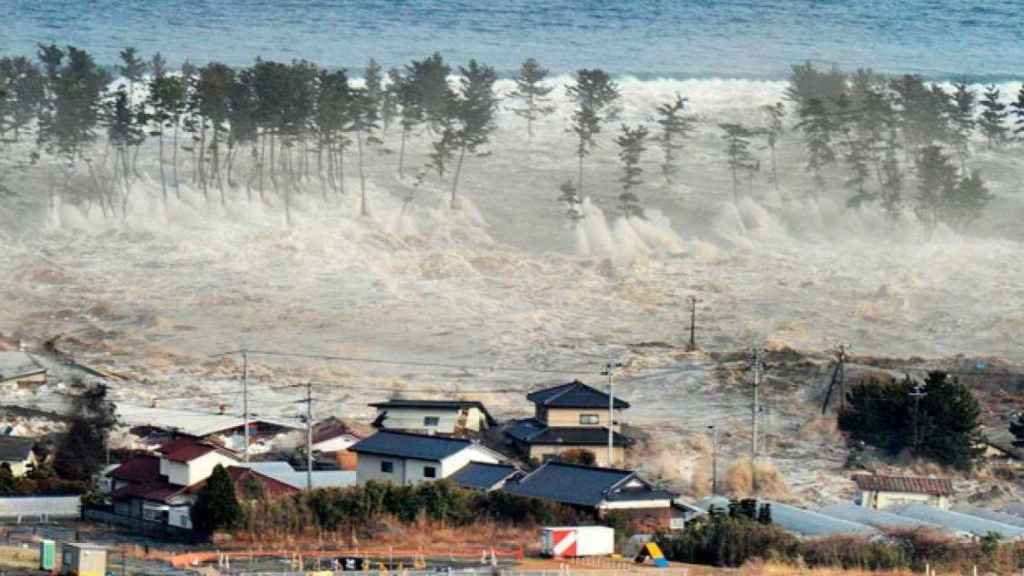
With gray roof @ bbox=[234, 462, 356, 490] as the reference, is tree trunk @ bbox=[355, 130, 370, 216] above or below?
above

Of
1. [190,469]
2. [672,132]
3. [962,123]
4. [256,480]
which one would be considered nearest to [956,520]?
[256,480]

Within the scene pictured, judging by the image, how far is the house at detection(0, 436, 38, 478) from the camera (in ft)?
207

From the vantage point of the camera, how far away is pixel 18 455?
208ft

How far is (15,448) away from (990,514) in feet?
71.3

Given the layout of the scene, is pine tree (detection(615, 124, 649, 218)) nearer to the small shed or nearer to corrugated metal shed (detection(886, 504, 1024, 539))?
corrugated metal shed (detection(886, 504, 1024, 539))

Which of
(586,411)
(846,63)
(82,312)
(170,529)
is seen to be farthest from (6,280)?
(846,63)

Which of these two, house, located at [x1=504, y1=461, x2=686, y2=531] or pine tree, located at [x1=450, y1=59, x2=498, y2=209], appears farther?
pine tree, located at [x1=450, y1=59, x2=498, y2=209]

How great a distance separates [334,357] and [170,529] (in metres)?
22.2

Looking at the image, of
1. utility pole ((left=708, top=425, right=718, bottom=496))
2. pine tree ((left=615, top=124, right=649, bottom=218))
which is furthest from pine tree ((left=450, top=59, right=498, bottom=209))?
utility pole ((left=708, top=425, right=718, bottom=496))

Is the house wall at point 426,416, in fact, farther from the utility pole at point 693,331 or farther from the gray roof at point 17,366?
the utility pole at point 693,331

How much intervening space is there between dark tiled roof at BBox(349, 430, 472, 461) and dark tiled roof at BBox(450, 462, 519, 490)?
1.72 feet

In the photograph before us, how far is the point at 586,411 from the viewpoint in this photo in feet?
226

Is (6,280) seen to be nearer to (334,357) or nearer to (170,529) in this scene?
(334,357)

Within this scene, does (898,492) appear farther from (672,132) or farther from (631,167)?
(672,132)
